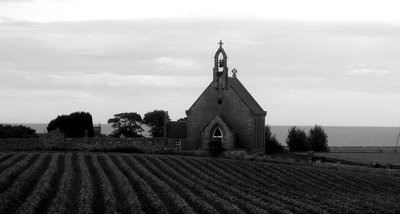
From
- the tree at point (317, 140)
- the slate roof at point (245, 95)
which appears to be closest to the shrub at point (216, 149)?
the slate roof at point (245, 95)

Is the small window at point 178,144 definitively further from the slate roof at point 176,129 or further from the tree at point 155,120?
the tree at point 155,120

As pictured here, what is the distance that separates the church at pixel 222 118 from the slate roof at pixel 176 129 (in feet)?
5.59

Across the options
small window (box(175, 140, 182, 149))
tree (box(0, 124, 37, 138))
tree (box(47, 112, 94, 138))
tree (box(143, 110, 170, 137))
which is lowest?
small window (box(175, 140, 182, 149))

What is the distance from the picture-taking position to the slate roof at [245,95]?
72.1 m

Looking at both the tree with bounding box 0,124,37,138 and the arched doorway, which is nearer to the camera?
the arched doorway

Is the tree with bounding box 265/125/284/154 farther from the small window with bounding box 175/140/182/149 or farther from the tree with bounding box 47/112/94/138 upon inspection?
the tree with bounding box 47/112/94/138

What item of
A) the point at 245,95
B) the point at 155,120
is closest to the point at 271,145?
the point at 245,95

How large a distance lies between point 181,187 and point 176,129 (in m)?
44.2

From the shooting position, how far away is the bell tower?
234 feet

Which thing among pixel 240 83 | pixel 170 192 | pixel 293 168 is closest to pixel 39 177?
pixel 170 192

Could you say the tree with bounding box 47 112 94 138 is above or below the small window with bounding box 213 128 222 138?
above

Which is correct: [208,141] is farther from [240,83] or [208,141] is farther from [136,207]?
[136,207]

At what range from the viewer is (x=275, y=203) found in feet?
94.5

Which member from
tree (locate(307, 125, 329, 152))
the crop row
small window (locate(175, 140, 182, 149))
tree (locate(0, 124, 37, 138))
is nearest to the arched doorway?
small window (locate(175, 140, 182, 149))
